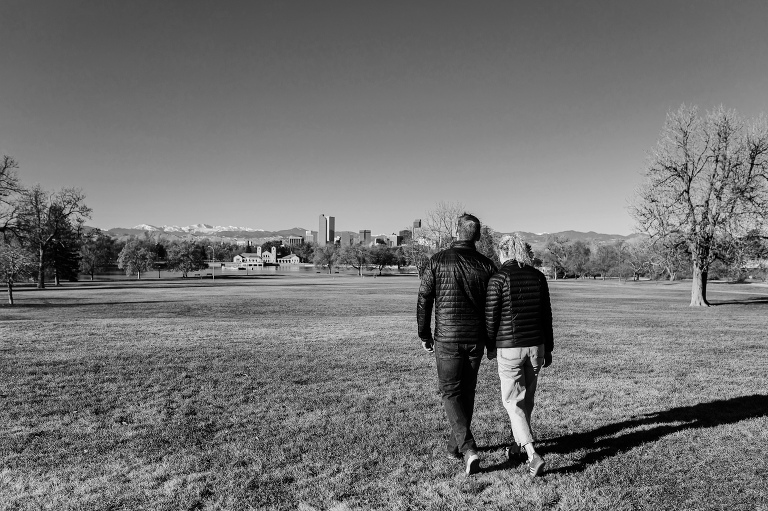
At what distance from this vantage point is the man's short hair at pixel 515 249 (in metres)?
4.84

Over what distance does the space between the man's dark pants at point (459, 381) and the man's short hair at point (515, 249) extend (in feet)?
3.28

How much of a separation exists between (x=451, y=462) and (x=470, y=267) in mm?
2079

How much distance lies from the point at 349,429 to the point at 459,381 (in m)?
1.86

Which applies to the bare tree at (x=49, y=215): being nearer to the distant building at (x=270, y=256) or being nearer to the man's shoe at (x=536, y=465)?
the man's shoe at (x=536, y=465)

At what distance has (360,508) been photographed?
3.93 metres

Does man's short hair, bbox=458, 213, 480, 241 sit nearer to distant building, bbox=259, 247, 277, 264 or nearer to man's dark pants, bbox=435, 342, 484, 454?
man's dark pants, bbox=435, 342, 484, 454

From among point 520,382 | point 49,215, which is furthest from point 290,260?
point 520,382

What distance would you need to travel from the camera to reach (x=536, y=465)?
448cm

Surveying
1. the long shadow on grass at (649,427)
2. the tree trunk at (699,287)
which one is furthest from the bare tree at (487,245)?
the long shadow on grass at (649,427)

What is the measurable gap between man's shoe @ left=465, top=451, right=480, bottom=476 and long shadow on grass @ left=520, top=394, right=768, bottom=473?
14.8 inches

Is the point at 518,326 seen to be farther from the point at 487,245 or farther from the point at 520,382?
the point at 487,245

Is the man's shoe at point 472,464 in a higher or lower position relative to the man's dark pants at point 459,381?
lower

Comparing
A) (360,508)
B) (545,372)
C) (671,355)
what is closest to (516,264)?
(360,508)

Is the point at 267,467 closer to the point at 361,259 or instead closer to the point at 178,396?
the point at 178,396
